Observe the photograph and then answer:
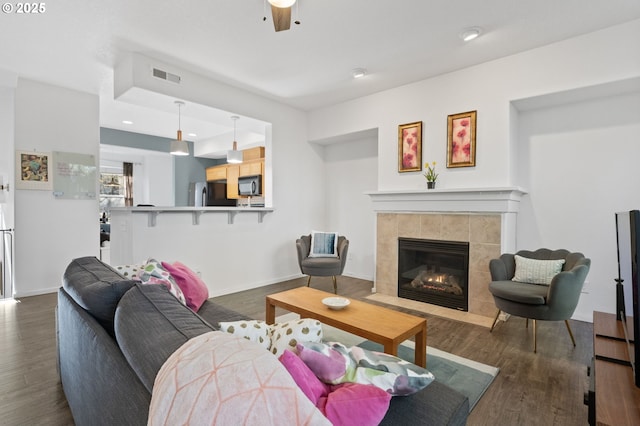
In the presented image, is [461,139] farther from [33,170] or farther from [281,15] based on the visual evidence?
[33,170]

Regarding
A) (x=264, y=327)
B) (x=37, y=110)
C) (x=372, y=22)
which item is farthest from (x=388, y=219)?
(x=37, y=110)

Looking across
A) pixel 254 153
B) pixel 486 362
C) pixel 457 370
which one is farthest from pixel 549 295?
pixel 254 153

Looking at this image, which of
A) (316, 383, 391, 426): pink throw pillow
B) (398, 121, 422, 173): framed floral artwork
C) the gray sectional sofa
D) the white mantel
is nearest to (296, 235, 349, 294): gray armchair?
the white mantel

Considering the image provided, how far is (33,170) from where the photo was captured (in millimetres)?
4121

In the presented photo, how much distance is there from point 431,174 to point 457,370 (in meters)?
2.40

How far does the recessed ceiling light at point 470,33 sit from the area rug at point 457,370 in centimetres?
291

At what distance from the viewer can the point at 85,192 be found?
455 centimetres

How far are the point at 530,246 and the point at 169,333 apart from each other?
4.02 m

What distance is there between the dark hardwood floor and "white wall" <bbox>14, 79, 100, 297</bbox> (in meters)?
0.58

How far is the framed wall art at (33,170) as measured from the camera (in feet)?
13.2

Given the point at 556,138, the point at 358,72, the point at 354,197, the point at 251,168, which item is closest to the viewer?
the point at 556,138

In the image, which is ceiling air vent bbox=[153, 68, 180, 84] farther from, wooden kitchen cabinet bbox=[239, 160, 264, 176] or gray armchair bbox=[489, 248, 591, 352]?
gray armchair bbox=[489, 248, 591, 352]

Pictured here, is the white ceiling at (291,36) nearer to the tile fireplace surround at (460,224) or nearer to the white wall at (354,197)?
the white wall at (354,197)

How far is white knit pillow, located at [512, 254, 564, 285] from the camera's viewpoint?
115 inches
